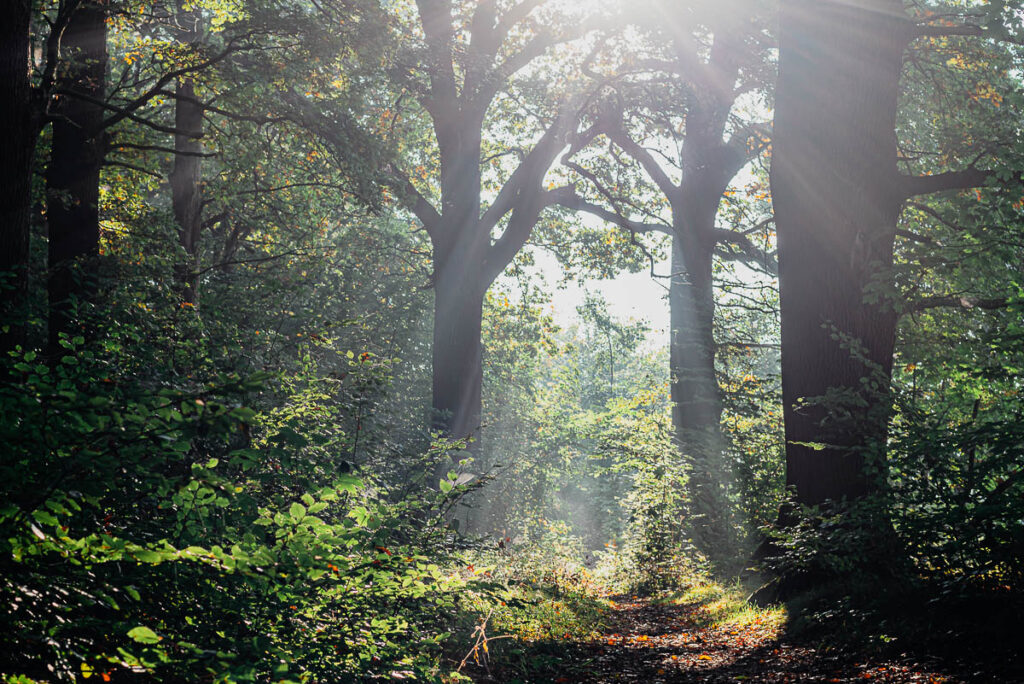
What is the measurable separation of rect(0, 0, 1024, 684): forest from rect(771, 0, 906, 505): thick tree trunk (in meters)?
0.04

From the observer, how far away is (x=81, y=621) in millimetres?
2682

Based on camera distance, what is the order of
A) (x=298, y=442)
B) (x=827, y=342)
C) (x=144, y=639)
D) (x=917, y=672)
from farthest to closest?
1. (x=827, y=342)
2. (x=917, y=672)
3. (x=298, y=442)
4. (x=144, y=639)

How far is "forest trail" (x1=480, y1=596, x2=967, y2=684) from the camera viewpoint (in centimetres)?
524

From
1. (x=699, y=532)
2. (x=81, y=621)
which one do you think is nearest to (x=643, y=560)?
(x=699, y=532)

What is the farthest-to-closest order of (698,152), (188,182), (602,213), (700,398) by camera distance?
(602,213), (698,152), (700,398), (188,182)

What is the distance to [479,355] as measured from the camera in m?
15.7

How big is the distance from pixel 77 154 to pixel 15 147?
3.27 metres

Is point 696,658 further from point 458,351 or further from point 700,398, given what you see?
point 458,351

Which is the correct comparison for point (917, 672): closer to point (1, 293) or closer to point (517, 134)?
point (1, 293)

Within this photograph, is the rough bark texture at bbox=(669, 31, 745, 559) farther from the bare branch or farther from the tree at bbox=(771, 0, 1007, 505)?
the tree at bbox=(771, 0, 1007, 505)

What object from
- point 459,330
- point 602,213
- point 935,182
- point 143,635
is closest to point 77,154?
point 459,330

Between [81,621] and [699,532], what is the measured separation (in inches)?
500

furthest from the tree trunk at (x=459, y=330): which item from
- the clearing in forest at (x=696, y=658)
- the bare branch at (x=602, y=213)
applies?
the clearing in forest at (x=696, y=658)

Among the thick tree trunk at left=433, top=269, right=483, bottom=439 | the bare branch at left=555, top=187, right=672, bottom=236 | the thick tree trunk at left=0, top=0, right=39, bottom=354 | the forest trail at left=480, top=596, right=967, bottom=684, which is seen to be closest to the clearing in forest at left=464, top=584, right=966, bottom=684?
the forest trail at left=480, top=596, right=967, bottom=684
